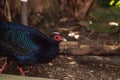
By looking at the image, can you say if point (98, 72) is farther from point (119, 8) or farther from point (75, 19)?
point (75, 19)

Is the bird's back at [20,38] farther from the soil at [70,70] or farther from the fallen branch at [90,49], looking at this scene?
the fallen branch at [90,49]

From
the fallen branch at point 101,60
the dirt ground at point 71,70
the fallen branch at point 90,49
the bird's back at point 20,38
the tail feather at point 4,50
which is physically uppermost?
the bird's back at point 20,38

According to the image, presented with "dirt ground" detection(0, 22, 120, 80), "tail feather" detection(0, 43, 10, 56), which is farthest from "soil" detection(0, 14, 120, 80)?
"tail feather" detection(0, 43, 10, 56)

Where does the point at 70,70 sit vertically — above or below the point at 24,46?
below

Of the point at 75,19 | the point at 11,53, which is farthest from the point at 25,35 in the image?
the point at 75,19

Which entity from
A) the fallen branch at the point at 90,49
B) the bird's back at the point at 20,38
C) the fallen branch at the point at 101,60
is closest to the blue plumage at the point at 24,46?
the bird's back at the point at 20,38

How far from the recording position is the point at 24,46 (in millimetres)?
5293

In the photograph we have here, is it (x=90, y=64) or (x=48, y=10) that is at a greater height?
(x=48, y=10)

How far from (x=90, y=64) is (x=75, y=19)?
2034 mm

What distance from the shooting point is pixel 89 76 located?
5.79m

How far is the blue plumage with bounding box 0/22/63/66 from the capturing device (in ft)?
17.3

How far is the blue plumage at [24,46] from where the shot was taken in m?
5.29

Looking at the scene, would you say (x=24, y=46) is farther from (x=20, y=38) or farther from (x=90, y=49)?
(x=90, y=49)

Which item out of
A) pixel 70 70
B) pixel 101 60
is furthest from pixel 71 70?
pixel 101 60
